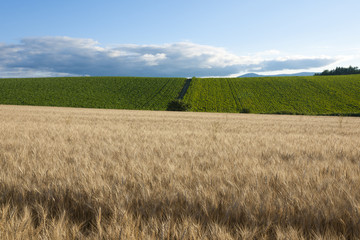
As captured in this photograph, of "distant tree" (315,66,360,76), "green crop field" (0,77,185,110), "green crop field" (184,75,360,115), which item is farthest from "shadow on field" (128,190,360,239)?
"distant tree" (315,66,360,76)

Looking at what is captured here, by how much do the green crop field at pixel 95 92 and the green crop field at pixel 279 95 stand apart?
10225 millimetres

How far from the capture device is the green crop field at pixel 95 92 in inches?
2512

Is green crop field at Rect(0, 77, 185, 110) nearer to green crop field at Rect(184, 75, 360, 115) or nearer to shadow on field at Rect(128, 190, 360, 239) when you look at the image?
green crop field at Rect(184, 75, 360, 115)

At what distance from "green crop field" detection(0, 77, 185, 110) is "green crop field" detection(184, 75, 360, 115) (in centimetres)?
1022

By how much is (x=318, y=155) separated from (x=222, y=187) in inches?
118

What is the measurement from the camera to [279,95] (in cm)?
6900

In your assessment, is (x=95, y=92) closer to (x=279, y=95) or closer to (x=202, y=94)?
(x=202, y=94)

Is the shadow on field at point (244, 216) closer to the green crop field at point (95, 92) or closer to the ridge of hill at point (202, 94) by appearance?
the ridge of hill at point (202, 94)

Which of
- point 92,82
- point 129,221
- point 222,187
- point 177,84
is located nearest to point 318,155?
point 222,187

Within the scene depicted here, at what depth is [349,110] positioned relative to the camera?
55.1 metres

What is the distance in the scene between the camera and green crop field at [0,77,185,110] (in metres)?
63.8

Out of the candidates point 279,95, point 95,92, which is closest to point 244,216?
point 279,95

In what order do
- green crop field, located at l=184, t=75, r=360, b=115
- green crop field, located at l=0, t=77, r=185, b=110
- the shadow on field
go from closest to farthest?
1. the shadow on field
2. green crop field, located at l=184, t=75, r=360, b=115
3. green crop field, located at l=0, t=77, r=185, b=110

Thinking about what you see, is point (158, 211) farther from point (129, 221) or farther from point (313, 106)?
point (313, 106)
